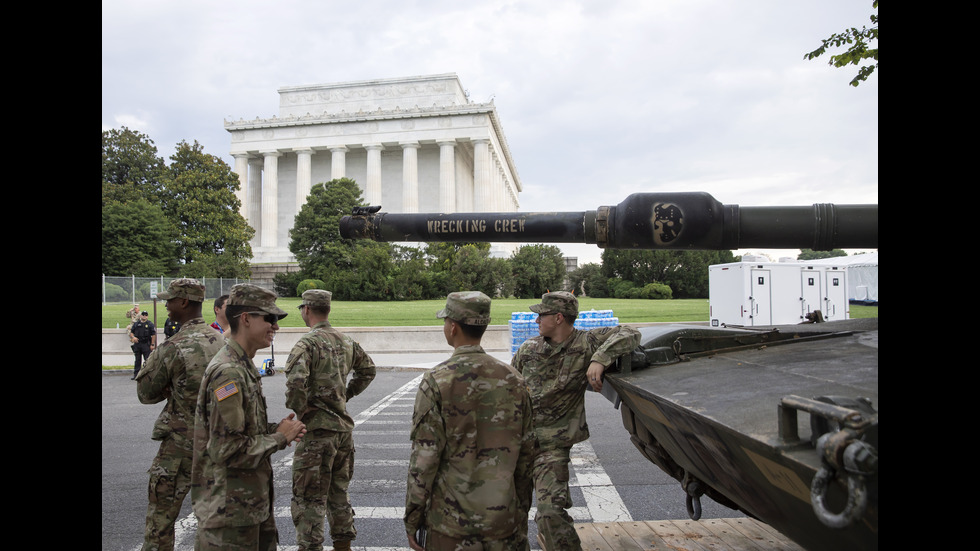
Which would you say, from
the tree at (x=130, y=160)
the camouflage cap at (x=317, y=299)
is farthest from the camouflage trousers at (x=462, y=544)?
the tree at (x=130, y=160)

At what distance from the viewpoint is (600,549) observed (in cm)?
448

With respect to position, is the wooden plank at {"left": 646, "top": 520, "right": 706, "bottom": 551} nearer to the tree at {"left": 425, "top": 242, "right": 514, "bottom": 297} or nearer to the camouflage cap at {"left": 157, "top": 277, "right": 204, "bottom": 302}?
the camouflage cap at {"left": 157, "top": 277, "right": 204, "bottom": 302}

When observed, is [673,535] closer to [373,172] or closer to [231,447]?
[231,447]

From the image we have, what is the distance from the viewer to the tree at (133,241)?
35188mm

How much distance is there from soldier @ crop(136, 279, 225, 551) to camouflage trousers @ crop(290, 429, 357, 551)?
2.52 ft

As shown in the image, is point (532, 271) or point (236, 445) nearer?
point (236, 445)

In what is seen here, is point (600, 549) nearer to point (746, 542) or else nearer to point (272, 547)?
point (746, 542)

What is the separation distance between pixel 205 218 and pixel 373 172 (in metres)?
20.4

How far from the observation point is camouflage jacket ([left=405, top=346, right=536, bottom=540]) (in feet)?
10.1

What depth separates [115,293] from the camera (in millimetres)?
28844

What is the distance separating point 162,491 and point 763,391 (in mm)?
3888

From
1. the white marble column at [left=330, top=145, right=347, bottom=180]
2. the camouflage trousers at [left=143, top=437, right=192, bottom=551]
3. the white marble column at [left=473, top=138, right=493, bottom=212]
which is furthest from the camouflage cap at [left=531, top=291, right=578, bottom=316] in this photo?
the white marble column at [left=330, top=145, right=347, bottom=180]

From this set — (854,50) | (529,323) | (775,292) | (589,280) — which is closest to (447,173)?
(589,280)
